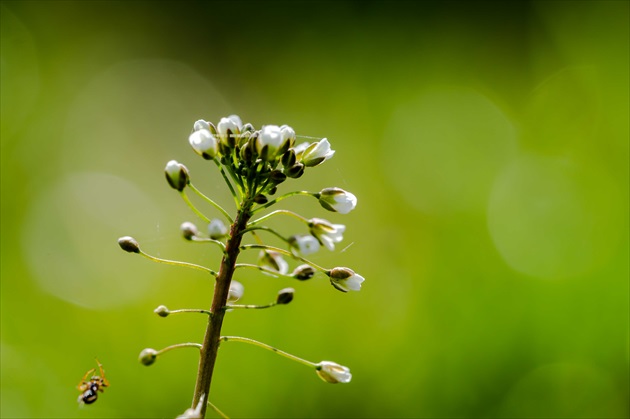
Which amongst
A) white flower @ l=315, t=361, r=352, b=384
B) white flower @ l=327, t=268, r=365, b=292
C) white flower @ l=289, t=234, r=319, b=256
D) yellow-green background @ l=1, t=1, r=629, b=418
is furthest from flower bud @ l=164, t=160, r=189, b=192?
yellow-green background @ l=1, t=1, r=629, b=418

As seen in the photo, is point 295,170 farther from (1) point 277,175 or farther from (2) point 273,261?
(2) point 273,261

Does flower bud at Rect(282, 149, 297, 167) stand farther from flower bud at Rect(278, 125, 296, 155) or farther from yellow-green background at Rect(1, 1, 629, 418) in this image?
yellow-green background at Rect(1, 1, 629, 418)

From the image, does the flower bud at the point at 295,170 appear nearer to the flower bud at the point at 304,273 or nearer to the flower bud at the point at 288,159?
the flower bud at the point at 288,159

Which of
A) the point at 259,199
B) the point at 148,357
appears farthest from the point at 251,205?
the point at 148,357

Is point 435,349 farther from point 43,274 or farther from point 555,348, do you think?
point 43,274

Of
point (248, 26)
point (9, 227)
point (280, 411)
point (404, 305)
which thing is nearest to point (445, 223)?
point (404, 305)
